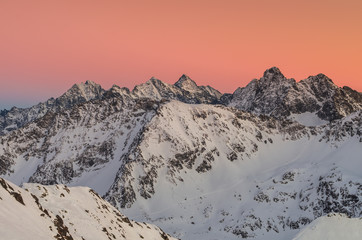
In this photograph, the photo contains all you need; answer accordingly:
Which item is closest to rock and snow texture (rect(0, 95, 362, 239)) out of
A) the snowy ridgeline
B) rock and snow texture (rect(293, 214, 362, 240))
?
rock and snow texture (rect(293, 214, 362, 240))

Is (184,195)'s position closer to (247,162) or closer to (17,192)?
(247,162)

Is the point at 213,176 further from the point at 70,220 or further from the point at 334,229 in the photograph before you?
the point at 70,220

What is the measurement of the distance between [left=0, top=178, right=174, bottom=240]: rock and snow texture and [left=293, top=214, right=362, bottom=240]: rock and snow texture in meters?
26.9

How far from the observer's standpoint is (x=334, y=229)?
60.2m

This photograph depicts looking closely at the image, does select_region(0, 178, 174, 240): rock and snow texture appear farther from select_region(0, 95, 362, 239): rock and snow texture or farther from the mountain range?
the mountain range

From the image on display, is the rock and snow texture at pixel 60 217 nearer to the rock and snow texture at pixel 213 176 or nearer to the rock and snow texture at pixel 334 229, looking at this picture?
the rock and snow texture at pixel 334 229

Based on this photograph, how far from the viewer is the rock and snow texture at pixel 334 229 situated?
59125 millimetres

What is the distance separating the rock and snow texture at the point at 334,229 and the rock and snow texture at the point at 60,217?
26913 mm

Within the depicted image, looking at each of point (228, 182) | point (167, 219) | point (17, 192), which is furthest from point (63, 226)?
point (228, 182)

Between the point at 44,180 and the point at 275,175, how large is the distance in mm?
125617

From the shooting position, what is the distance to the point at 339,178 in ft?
463

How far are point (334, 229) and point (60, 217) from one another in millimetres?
48343

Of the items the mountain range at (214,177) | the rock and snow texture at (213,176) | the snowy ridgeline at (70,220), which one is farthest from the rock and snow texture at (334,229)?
the rock and snow texture at (213,176)

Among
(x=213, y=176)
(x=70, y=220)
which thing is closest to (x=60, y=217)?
(x=70, y=220)
